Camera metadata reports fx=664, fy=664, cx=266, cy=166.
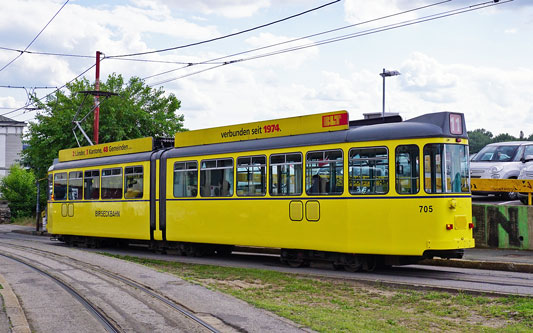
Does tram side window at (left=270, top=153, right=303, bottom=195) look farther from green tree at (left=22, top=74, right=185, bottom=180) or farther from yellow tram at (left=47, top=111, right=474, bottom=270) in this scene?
green tree at (left=22, top=74, right=185, bottom=180)

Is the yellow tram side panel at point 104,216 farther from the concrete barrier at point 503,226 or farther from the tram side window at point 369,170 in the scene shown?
the concrete barrier at point 503,226

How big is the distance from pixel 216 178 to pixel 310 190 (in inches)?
141

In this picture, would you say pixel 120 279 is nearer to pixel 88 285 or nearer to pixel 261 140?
pixel 88 285

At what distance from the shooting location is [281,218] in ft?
50.4

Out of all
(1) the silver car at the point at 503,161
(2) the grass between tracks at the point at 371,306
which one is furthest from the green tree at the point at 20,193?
(2) the grass between tracks at the point at 371,306

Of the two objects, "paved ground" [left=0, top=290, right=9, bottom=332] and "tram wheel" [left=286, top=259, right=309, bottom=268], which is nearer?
"paved ground" [left=0, top=290, right=9, bottom=332]

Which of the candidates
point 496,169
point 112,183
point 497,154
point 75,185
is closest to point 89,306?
point 112,183

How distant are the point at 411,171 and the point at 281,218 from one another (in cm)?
360

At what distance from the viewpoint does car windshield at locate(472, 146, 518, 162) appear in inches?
893

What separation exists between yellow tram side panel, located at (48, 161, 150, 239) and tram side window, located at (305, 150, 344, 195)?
6817 millimetres

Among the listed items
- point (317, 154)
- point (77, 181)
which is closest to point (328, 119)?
point (317, 154)

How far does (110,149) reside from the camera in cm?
2225

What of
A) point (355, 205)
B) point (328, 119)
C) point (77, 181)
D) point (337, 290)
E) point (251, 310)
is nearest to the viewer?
point (251, 310)

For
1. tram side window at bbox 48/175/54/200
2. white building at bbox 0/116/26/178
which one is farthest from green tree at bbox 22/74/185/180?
white building at bbox 0/116/26/178
